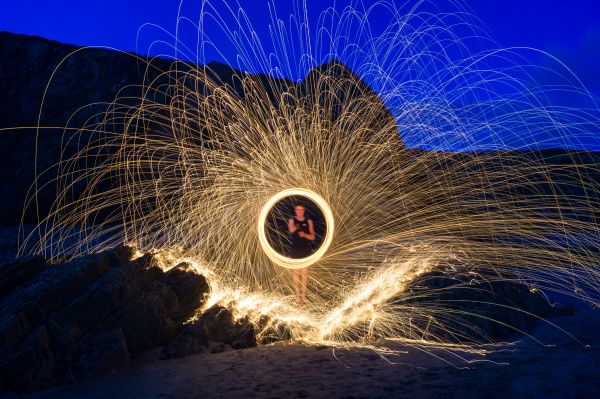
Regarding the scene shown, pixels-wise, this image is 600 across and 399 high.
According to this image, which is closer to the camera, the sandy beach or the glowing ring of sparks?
the sandy beach

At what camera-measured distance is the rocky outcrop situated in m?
4.67

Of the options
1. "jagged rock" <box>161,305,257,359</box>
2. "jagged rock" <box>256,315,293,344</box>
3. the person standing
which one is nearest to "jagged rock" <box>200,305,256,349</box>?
"jagged rock" <box>161,305,257,359</box>

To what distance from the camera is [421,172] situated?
18.9 metres

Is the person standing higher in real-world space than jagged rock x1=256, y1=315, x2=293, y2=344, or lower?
higher

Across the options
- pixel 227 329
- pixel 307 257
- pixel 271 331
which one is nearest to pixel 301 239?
pixel 307 257

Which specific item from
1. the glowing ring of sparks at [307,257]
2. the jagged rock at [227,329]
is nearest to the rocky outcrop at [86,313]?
the jagged rock at [227,329]

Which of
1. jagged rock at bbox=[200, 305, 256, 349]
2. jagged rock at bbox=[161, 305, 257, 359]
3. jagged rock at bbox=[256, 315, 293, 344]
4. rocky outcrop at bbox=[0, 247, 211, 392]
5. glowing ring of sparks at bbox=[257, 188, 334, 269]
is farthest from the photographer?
glowing ring of sparks at bbox=[257, 188, 334, 269]

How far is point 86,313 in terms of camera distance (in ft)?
17.3

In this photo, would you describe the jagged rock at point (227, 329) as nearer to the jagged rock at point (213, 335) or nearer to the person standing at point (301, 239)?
the jagged rock at point (213, 335)

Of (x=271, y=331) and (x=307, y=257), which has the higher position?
(x=307, y=257)

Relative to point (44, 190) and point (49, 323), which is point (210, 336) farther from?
point (44, 190)

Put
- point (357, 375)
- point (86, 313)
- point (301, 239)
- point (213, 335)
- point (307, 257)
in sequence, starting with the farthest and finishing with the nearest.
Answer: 1. point (301, 239)
2. point (307, 257)
3. point (213, 335)
4. point (86, 313)
5. point (357, 375)

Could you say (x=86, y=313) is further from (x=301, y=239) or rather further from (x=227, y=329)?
(x=301, y=239)

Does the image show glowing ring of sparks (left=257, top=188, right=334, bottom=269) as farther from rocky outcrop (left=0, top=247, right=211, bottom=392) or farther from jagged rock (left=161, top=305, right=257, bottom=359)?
jagged rock (left=161, top=305, right=257, bottom=359)
